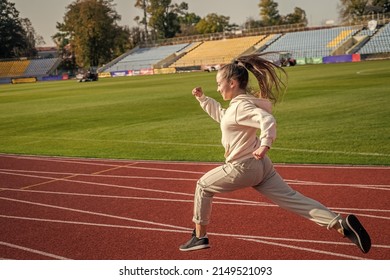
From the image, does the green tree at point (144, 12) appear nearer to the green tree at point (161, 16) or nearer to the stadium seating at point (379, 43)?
the green tree at point (161, 16)

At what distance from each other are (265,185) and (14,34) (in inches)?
2985

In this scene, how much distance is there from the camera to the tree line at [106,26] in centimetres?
7429

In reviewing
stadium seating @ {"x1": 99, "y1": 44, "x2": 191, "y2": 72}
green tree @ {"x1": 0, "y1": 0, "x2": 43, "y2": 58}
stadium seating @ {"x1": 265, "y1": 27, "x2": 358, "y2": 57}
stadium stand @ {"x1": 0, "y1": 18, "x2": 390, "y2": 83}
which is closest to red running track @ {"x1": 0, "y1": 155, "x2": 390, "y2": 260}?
stadium stand @ {"x1": 0, "y1": 18, "x2": 390, "y2": 83}

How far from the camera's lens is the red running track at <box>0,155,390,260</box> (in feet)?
17.3

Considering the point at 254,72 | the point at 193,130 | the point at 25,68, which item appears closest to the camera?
the point at 254,72

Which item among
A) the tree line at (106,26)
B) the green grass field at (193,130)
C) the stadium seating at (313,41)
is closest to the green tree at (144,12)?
the tree line at (106,26)

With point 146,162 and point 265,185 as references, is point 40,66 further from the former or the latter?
point 265,185

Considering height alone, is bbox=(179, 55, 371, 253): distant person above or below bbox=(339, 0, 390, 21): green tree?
below

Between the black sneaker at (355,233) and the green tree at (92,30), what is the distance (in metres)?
74.9

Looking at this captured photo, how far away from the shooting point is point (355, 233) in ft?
15.1

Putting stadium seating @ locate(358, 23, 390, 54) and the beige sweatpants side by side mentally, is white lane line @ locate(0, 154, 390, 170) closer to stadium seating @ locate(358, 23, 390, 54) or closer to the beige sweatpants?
the beige sweatpants

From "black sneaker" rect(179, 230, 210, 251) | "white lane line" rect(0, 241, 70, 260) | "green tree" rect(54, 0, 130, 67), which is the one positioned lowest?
"white lane line" rect(0, 241, 70, 260)

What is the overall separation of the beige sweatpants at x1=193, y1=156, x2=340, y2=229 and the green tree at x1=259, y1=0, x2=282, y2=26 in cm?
8467

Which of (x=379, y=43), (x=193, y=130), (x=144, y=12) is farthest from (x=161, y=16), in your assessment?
(x=193, y=130)
